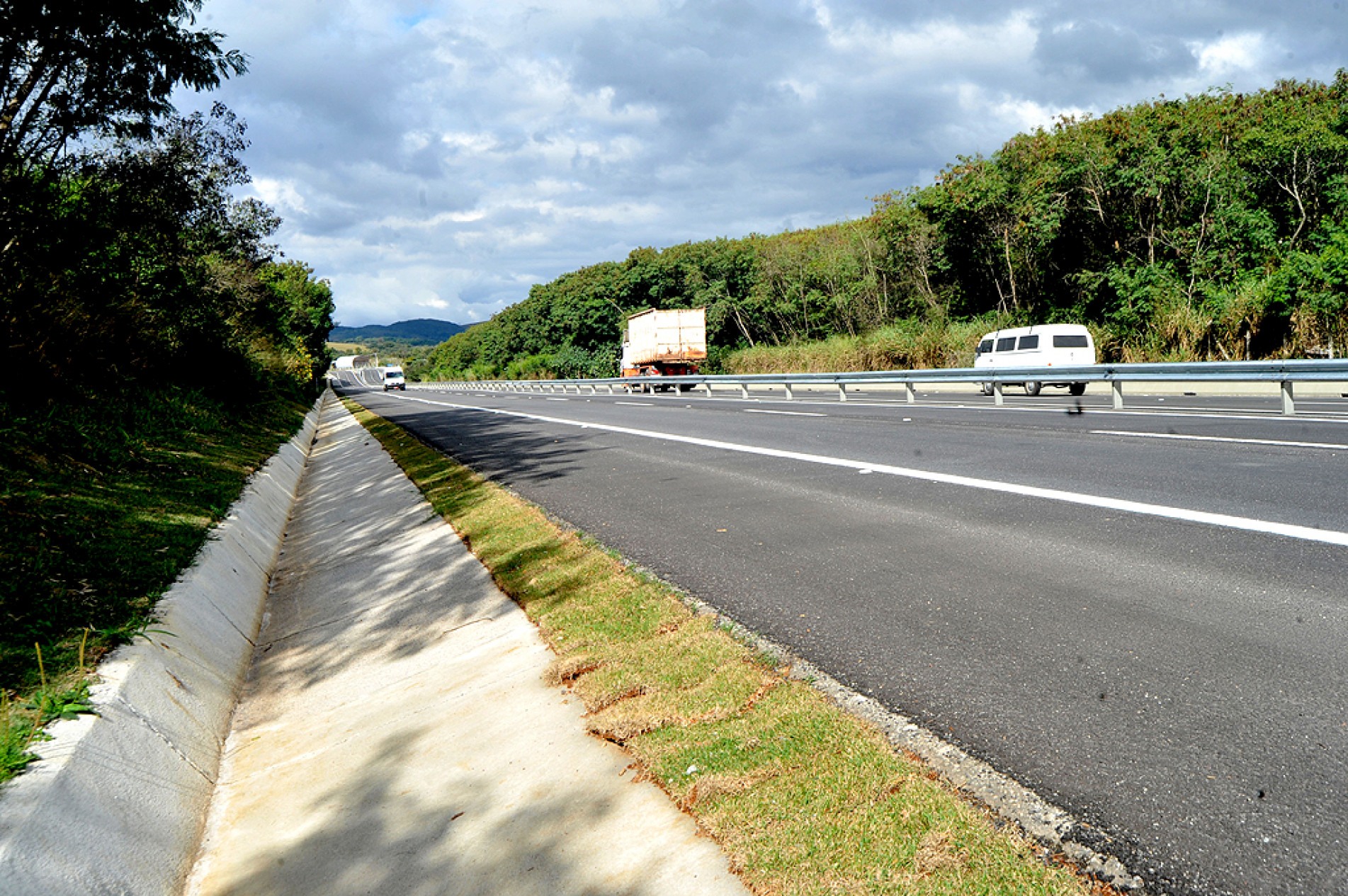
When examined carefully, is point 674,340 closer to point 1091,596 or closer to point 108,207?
point 108,207

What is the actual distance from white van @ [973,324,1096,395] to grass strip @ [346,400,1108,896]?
803 inches

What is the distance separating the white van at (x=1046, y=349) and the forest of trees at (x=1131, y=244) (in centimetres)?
317

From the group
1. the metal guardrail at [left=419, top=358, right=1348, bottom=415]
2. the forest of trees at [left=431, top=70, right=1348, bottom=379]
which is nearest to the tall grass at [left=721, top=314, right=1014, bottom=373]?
the forest of trees at [left=431, top=70, right=1348, bottom=379]

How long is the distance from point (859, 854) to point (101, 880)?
2.39m

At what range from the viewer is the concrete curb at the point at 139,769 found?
8.77 feet

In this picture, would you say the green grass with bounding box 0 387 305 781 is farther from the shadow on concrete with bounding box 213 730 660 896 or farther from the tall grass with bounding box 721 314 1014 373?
the tall grass with bounding box 721 314 1014 373

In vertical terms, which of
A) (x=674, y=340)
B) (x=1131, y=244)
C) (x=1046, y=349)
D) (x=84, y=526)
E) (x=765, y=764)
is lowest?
Result: (x=765, y=764)

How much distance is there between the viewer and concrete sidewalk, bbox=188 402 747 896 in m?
2.85

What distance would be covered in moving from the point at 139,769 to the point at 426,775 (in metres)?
1.12

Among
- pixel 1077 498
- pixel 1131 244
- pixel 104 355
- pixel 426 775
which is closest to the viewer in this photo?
pixel 426 775

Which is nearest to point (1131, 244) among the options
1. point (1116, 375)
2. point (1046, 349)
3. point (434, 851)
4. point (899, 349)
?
point (899, 349)

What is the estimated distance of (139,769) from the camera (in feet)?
11.3

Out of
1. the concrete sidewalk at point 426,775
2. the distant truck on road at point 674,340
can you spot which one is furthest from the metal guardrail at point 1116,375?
the concrete sidewalk at point 426,775

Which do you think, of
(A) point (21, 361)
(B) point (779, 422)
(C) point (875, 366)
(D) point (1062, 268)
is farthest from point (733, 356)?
(A) point (21, 361)
